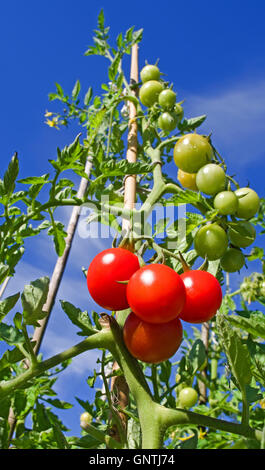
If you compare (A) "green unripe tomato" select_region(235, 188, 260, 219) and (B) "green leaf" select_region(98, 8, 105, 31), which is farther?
(B) "green leaf" select_region(98, 8, 105, 31)

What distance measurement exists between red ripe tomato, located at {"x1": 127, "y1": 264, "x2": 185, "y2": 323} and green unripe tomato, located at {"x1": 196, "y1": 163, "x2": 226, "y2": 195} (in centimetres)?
44

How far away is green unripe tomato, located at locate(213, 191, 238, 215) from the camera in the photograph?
1.10 meters

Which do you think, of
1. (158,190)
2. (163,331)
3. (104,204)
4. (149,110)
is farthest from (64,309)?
(149,110)

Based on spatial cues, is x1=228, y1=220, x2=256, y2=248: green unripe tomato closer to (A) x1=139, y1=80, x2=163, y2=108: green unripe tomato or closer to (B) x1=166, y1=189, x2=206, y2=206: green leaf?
(B) x1=166, y1=189, x2=206, y2=206: green leaf

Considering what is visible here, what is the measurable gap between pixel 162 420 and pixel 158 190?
0.77 meters

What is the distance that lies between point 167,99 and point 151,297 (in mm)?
1130

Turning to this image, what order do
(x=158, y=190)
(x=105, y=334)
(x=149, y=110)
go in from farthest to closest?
(x=149, y=110) < (x=158, y=190) < (x=105, y=334)

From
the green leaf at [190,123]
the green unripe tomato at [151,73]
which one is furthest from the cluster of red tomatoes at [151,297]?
the green unripe tomato at [151,73]

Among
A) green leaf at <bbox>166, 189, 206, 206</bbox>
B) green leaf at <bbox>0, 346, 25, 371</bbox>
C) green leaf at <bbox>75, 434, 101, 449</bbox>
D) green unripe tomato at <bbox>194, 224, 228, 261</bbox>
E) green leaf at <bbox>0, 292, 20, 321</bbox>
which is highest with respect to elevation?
green leaf at <bbox>166, 189, 206, 206</bbox>

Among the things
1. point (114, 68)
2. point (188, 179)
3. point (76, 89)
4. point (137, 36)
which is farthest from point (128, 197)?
point (76, 89)

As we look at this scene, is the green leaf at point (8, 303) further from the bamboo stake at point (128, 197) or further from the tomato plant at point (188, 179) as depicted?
the tomato plant at point (188, 179)

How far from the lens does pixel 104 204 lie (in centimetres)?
127

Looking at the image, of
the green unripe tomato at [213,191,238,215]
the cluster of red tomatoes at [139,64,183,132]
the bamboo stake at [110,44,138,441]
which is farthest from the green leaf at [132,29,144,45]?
the green unripe tomato at [213,191,238,215]

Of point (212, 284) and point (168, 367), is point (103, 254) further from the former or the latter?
point (168, 367)
